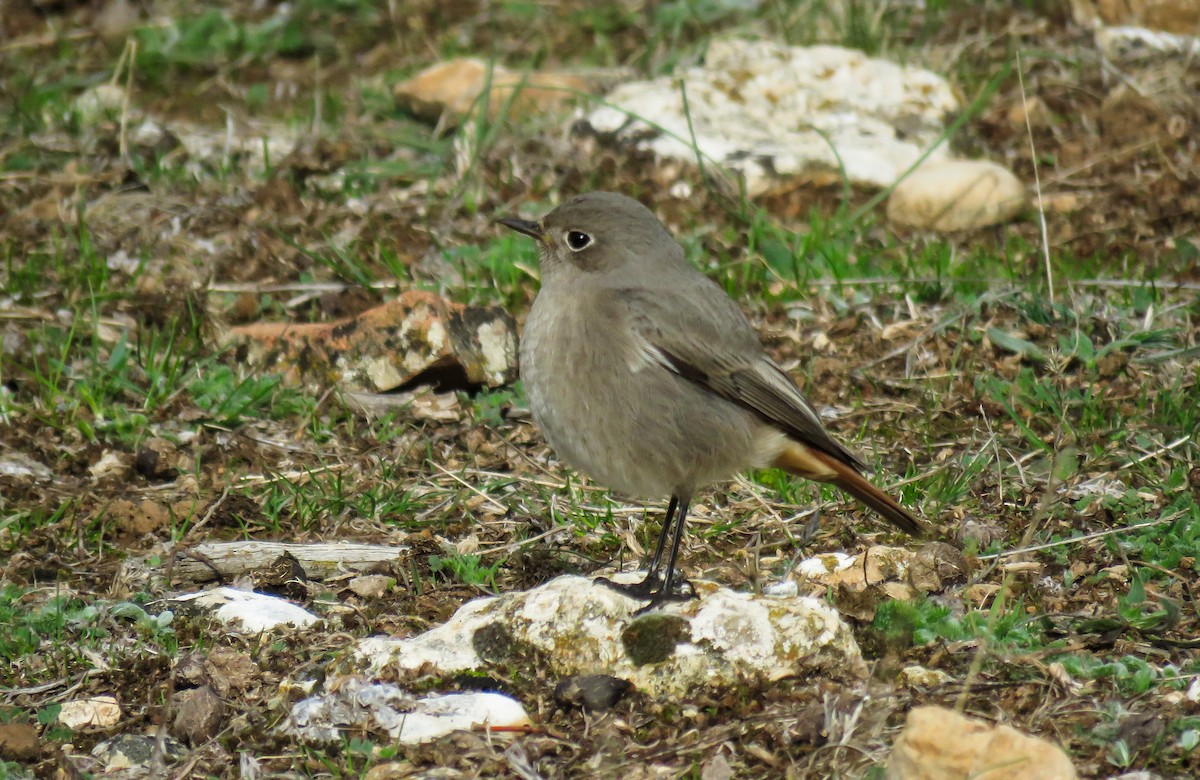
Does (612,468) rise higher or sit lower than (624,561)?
higher

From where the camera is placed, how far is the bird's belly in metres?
5.05

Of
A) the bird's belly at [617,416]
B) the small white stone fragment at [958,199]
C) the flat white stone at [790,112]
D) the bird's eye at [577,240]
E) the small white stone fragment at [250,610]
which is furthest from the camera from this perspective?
the flat white stone at [790,112]

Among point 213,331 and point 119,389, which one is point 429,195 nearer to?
point 213,331

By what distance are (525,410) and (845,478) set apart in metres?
1.89

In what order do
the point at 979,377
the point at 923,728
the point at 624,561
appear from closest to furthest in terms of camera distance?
the point at 923,728
the point at 624,561
the point at 979,377

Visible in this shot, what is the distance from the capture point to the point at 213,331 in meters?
7.01

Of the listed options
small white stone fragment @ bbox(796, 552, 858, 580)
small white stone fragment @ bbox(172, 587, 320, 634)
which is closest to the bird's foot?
small white stone fragment @ bbox(796, 552, 858, 580)

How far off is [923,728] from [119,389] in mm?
4246

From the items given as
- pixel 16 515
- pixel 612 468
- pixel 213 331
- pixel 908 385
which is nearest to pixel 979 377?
pixel 908 385

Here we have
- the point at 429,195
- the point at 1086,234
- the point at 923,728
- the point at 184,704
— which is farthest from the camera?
the point at 429,195

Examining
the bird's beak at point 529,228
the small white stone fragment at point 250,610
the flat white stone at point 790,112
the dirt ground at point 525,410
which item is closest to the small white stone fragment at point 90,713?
the dirt ground at point 525,410

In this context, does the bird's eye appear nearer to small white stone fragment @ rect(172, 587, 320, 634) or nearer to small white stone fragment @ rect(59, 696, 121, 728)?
small white stone fragment @ rect(172, 587, 320, 634)

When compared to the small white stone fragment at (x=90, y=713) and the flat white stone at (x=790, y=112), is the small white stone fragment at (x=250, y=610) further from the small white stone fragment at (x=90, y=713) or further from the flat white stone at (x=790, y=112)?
the flat white stone at (x=790, y=112)

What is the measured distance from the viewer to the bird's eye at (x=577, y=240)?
5457 millimetres
